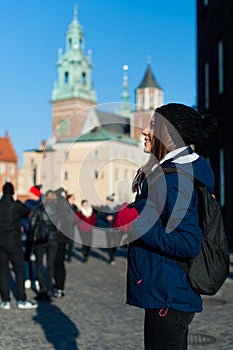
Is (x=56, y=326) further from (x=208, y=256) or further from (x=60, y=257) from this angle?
(x=208, y=256)

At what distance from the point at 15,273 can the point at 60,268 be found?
1374mm

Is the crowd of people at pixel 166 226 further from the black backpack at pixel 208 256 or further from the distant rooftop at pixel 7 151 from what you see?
the distant rooftop at pixel 7 151

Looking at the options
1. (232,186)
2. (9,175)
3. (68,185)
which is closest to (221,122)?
(232,186)

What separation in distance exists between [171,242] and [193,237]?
0.11 meters

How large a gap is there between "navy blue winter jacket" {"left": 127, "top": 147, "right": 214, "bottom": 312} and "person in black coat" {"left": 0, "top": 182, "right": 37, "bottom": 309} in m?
6.77

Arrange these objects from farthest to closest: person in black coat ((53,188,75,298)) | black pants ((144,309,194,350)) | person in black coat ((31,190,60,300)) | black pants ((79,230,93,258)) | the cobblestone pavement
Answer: black pants ((79,230,93,258))
person in black coat ((53,188,75,298))
person in black coat ((31,190,60,300))
the cobblestone pavement
black pants ((144,309,194,350))

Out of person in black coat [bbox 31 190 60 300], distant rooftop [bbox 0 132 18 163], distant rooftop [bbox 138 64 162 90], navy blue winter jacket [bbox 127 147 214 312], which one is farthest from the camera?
distant rooftop [bbox 138 64 162 90]

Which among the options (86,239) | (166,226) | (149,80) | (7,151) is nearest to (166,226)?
(166,226)

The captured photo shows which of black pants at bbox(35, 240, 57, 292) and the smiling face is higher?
the smiling face

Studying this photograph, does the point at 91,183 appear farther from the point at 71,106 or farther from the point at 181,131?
the point at 71,106

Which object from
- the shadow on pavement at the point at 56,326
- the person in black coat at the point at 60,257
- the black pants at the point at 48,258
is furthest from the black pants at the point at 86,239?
the shadow on pavement at the point at 56,326

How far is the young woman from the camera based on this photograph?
3.14 metres

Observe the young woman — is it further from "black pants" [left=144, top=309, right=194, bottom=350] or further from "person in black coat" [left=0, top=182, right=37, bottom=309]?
"person in black coat" [left=0, top=182, right=37, bottom=309]

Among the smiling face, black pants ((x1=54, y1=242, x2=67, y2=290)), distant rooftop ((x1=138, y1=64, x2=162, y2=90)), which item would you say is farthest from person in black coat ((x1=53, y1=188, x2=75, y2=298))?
distant rooftop ((x1=138, y1=64, x2=162, y2=90))
